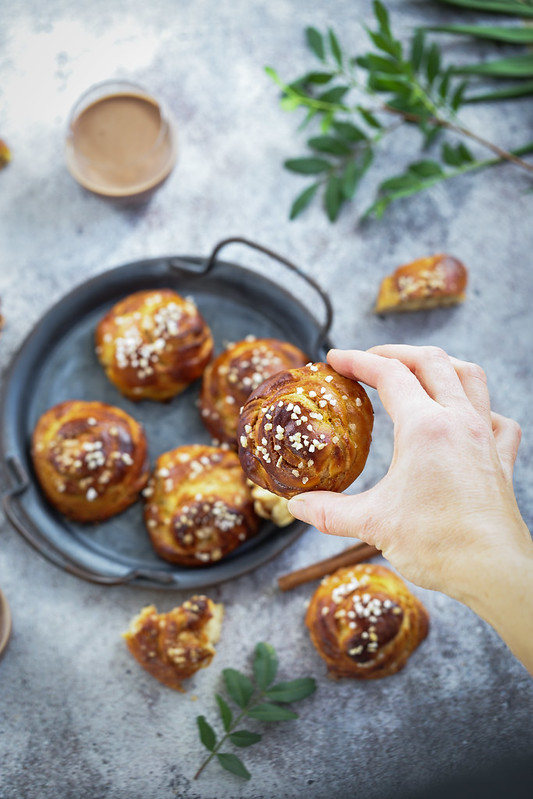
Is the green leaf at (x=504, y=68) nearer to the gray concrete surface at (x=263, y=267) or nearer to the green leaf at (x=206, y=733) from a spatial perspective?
the gray concrete surface at (x=263, y=267)

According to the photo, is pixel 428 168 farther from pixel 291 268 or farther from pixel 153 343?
pixel 153 343

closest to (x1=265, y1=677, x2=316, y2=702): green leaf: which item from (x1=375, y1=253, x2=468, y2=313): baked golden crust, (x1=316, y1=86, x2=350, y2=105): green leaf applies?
(x1=375, y1=253, x2=468, y2=313): baked golden crust

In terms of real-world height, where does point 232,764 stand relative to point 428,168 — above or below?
below

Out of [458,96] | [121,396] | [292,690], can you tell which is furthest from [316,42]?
[292,690]

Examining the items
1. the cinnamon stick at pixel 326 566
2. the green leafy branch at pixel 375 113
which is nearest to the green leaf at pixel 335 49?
the green leafy branch at pixel 375 113

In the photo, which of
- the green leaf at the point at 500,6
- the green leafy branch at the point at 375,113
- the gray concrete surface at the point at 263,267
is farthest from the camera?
the green leaf at the point at 500,6

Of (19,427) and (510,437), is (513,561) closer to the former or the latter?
(510,437)
